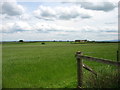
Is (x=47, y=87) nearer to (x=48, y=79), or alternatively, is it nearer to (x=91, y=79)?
(x=48, y=79)

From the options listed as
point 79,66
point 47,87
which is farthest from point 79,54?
point 47,87

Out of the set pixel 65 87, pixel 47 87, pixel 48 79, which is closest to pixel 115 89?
pixel 65 87

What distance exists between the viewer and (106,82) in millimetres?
5266

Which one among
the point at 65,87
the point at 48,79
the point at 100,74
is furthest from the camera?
the point at 48,79

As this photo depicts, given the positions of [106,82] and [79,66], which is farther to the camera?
[79,66]

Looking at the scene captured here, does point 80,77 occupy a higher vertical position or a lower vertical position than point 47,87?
higher

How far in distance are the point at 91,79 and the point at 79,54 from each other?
1.11m

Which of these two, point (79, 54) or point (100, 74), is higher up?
point (79, 54)

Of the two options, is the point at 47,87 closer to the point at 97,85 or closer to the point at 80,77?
the point at 80,77

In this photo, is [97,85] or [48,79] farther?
[48,79]

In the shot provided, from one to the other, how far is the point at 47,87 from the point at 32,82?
1173 mm

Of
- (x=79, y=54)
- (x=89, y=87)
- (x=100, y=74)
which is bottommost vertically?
(x=89, y=87)

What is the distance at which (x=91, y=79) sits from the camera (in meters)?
5.82

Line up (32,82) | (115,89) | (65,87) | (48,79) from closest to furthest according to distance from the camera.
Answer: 1. (115,89)
2. (65,87)
3. (32,82)
4. (48,79)
